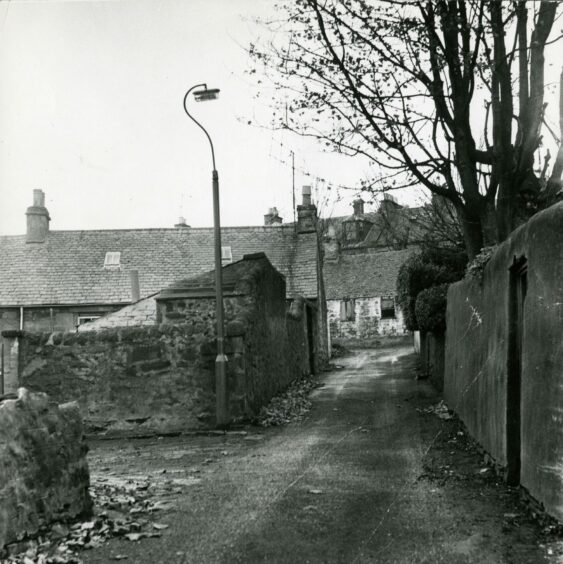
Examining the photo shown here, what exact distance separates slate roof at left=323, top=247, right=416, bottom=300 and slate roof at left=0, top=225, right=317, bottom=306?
13.9 m

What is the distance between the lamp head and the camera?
11781 mm

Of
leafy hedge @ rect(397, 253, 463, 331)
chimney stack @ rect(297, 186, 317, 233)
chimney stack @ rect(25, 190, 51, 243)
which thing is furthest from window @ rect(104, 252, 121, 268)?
leafy hedge @ rect(397, 253, 463, 331)

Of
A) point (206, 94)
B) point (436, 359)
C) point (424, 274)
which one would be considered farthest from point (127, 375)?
point (424, 274)

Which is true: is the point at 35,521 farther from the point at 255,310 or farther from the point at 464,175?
the point at 464,175

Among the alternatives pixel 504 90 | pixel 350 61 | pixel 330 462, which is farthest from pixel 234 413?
pixel 504 90

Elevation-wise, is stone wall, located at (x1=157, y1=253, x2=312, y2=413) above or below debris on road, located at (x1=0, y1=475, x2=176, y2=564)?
above

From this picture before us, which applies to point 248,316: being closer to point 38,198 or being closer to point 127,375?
point 127,375

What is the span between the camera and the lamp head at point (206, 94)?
38.7ft

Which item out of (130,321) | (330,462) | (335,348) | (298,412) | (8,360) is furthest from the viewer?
(335,348)

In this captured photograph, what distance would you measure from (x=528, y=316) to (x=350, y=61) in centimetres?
780

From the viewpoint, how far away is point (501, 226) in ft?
38.7

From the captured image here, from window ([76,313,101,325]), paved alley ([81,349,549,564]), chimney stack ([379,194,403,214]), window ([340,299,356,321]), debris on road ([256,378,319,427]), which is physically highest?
chimney stack ([379,194,403,214])

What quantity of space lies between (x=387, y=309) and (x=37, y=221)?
897 inches

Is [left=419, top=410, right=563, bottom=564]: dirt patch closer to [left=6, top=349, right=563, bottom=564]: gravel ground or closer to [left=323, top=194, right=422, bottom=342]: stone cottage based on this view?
[left=6, top=349, right=563, bottom=564]: gravel ground
